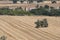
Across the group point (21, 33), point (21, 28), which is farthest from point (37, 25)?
point (21, 33)

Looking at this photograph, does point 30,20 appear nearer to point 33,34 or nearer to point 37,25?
point 37,25

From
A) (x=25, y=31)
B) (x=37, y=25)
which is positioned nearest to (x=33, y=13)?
(x=37, y=25)

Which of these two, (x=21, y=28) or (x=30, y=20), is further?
Answer: (x=30, y=20)

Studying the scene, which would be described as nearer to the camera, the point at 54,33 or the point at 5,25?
the point at 54,33

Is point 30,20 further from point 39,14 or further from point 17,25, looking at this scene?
point 39,14

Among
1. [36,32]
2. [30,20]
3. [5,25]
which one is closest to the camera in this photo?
[36,32]

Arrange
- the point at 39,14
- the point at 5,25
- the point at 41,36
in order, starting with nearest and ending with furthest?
1. the point at 41,36
2. the point at 5,25
3. the point at 39,14
